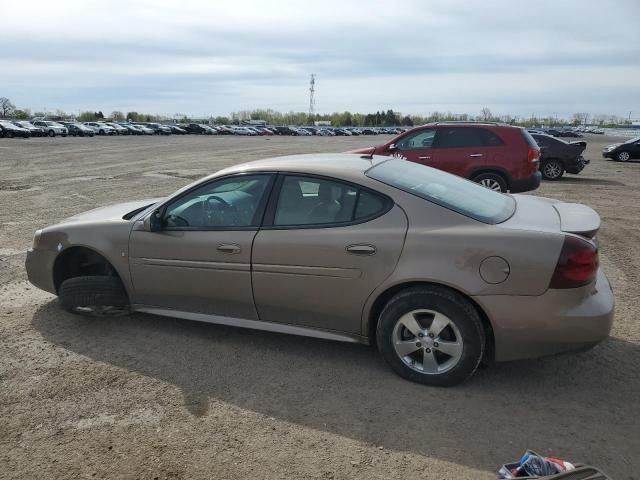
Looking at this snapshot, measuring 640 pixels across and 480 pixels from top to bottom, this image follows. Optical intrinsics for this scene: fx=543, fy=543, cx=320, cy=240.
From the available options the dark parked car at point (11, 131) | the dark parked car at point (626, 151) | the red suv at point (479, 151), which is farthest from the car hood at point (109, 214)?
the dark parked car at point (11, 131)

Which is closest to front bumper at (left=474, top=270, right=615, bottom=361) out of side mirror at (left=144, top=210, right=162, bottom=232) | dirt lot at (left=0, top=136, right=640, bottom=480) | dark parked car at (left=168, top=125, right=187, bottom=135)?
dirt lot at (left=0, top=136, right=640, bottom=480)

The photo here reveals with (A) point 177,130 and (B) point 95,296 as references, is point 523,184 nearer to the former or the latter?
(B) point 95,296

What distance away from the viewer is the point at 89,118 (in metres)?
119

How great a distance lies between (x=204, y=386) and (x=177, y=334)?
0.96 metres

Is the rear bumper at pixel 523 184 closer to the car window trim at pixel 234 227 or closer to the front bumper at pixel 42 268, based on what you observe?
the car window trim at pixel 234 227

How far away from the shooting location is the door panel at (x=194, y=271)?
406 centimetres

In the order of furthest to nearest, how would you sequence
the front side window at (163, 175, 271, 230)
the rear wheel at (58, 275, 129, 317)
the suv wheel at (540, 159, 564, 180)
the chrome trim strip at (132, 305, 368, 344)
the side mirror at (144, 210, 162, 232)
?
1. the suv wheel at (540, 159, 564, 180)
2. the rear wheel at (58, 275, 129, 317)
3. the side mirror at (144, 210, 162, 232)
4. the front side window at (163, 175, 271, 230)
5. the chrome trim strip at (132, 305, 368, 344)

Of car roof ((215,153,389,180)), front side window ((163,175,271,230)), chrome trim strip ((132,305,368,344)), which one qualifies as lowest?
chrome trim strip ((132,305,368,344))

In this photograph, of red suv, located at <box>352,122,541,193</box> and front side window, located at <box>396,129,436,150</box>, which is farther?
front side window, located at <box>396,129,436,150</box>

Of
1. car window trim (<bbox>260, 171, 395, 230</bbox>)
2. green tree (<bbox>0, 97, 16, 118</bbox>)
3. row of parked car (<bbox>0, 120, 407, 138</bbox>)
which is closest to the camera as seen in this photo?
car window trim (<bbox>260, 171, 395, 230</bbox>)

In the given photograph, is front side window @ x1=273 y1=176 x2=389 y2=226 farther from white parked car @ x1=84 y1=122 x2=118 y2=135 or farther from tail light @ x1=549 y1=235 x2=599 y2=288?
white parked car @ x1=84 y1=122 x2=118 y2=135

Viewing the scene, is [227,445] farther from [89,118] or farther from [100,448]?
[89,118]

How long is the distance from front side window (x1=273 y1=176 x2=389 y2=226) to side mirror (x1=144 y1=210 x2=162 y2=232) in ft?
3.25

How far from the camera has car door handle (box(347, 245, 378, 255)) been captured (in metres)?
3.66
